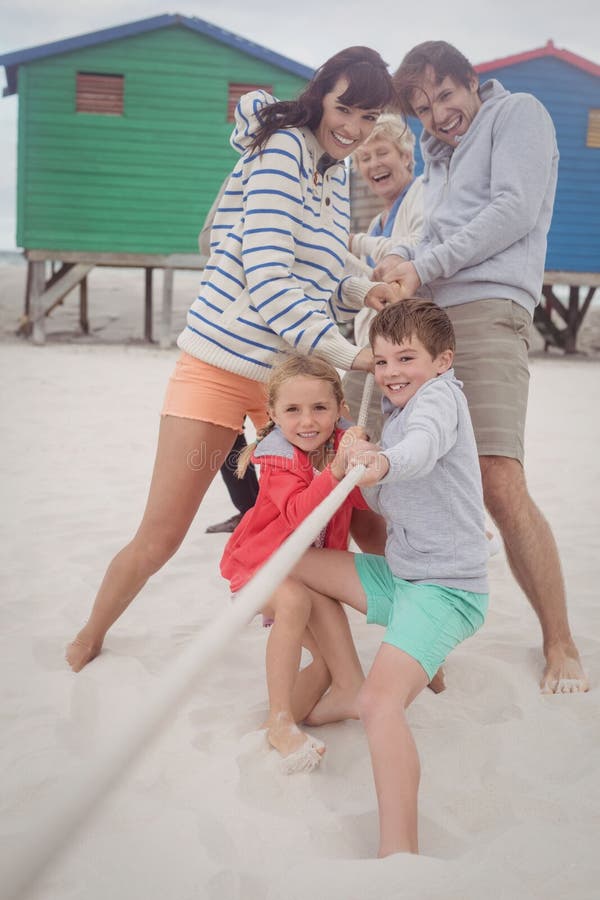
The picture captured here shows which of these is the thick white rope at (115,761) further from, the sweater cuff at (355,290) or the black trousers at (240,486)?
the black trousers at (240,486)

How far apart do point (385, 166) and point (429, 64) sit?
1.18 meters

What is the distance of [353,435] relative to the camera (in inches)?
77.3

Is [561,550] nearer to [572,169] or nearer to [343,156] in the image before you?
[343,156]

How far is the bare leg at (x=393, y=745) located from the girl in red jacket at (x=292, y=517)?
0.29 metres

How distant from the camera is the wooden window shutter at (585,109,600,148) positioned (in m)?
13.2

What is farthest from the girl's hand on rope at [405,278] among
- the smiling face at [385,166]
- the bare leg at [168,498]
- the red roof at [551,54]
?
the red roof at [551,54]

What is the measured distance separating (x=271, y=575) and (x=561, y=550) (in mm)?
2903

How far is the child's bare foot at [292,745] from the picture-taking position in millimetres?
1996

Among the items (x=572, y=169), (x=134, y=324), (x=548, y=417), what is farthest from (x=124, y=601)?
(x=134, y=324)

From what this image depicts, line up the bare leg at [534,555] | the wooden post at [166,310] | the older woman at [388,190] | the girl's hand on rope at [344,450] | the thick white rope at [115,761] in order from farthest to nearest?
the wooden post at [166,310], the older woman at [388,190], the bare leg at [534,555], the girl's hand on rope at [344,450], the thick white rope at [115,761]

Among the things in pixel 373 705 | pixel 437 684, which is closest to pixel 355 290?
pixel 437 684

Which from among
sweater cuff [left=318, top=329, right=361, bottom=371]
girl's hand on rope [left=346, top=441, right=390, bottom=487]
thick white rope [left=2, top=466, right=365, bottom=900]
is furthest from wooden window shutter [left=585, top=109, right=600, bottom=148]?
thick white rope [left=2, top=466, right=365, bottom=900]

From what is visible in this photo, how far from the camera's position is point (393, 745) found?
5.70 ft

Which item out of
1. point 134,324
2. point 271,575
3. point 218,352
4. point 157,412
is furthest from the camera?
point 134,324
